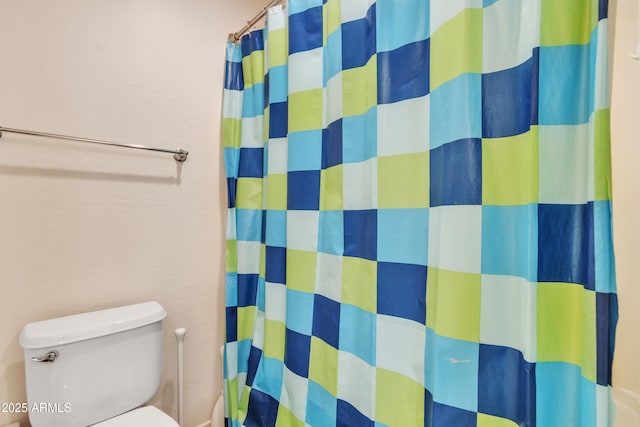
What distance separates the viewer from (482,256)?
0.62 m

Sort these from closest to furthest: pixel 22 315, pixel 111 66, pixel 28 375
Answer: pixel 28 375, pixel 22 315, pixel 111 66

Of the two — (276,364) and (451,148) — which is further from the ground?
(451,148)

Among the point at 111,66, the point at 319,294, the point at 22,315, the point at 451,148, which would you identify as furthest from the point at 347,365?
the point at 111,66

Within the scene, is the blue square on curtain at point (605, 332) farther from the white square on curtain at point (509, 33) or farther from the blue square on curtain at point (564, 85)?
the white square on curtain at point (509, 33)

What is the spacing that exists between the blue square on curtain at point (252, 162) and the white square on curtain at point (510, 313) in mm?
985

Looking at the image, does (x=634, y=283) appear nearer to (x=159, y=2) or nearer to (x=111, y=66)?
(x=111, y=66)

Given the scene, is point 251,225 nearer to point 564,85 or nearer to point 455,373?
point 455,373

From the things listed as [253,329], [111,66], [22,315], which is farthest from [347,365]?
[111,66]

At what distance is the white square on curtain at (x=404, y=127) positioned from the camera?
0.74 meters

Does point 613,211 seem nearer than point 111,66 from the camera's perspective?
Yes

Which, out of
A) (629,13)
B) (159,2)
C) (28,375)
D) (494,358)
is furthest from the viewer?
(159,2)

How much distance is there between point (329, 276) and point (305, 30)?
2.94ft

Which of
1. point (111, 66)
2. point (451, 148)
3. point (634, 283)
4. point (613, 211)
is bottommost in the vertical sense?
point (634, 283)

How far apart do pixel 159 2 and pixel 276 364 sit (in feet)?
5.15
